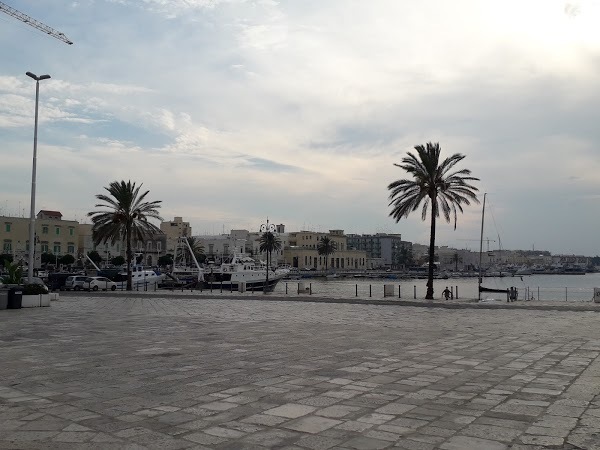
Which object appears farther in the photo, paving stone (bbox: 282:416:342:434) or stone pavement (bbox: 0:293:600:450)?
paving stone (bbox: 282:416:342:434)

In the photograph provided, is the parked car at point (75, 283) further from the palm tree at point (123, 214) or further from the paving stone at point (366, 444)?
the paving stone at point (366, 444)

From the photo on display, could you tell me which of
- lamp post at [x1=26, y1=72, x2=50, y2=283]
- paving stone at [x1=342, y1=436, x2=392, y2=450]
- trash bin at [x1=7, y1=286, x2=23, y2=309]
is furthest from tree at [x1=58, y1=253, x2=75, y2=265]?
paving stone at [x1=342, y1=436, x2=392, y2=450]

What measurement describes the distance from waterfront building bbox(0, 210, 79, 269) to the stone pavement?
75.1 meters

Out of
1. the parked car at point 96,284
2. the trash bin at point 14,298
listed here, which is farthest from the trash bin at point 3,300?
the parked car at point 96,284

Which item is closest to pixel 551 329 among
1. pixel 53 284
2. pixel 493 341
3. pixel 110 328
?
pixel 493 341

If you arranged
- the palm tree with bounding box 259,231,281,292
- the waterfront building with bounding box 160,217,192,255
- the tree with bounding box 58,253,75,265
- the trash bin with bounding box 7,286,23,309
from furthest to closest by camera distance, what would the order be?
the waterfront building with bounding box 160,217,192,255 → the tree with bounding box 58,253,75,265 → the palm tree with bounding box 259,231,281,292 → the trash bin with bounding box 7,286,23,309

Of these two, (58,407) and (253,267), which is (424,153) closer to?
(58,407)

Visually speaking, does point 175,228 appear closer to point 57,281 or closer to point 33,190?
point 57,281

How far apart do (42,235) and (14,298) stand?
240 feet

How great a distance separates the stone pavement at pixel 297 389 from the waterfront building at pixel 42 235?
2955 inches

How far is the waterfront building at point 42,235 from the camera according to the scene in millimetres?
84812

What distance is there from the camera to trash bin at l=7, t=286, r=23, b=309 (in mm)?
23531

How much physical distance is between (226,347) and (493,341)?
6.71 metres

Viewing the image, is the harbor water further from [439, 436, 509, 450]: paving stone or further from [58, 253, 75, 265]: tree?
[58, 253, 75, 265]: tree
